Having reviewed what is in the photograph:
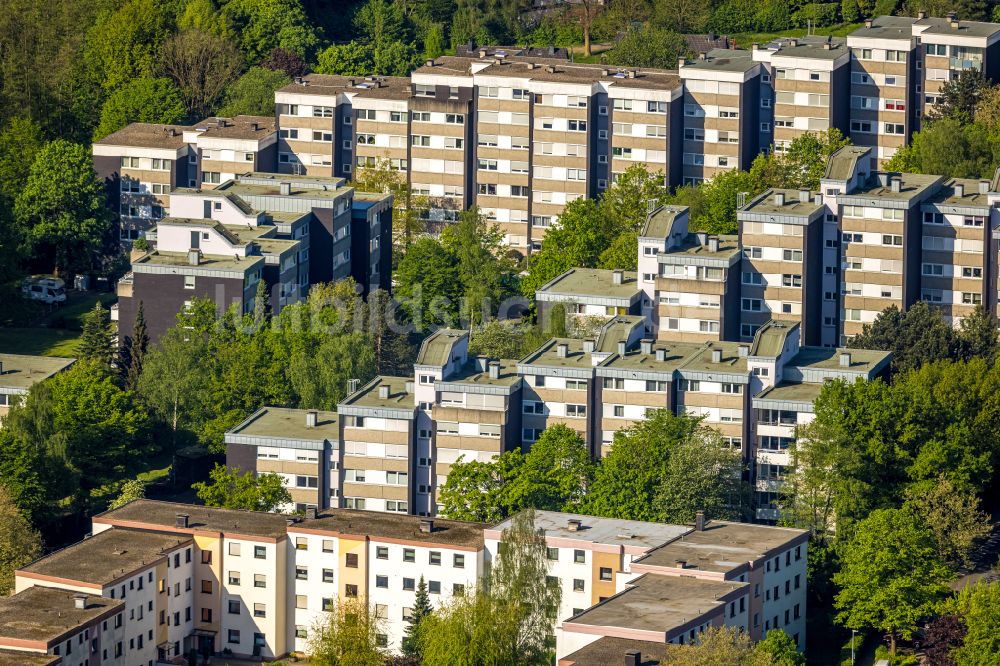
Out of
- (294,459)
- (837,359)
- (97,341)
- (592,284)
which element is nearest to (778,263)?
(592,284)

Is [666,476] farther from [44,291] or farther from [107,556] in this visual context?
[44,291]

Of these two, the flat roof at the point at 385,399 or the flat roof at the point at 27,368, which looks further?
the flat roof at the point at 27,368

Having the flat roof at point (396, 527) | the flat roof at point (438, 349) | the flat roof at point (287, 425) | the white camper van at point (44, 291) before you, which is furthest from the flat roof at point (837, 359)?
the white camper van at point (44, 291)

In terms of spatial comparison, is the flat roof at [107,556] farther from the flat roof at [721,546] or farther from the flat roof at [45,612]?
the flat roof at [721,546]

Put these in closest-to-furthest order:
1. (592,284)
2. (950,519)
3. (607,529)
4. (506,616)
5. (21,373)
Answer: (506,616) < (607,529) < (950,519) < (21,373) < (592,284)

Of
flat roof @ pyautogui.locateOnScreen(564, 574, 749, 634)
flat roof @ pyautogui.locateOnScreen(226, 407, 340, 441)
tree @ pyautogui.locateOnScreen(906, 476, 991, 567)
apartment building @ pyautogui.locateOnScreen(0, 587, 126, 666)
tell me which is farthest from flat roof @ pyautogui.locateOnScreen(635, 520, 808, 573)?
apartment building @ pyautogui.locateOnScreen(0, 587, 126, 666)

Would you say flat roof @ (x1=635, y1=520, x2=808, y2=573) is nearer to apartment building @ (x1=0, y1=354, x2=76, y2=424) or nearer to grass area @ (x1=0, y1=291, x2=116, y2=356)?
apartment building @ (x1=0, y1=354, x2=76, y2=424)

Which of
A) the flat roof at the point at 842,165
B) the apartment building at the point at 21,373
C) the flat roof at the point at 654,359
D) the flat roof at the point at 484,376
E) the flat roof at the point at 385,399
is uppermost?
the flat roof at the point at 842,165

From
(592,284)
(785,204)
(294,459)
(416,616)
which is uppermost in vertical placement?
(785,204)
